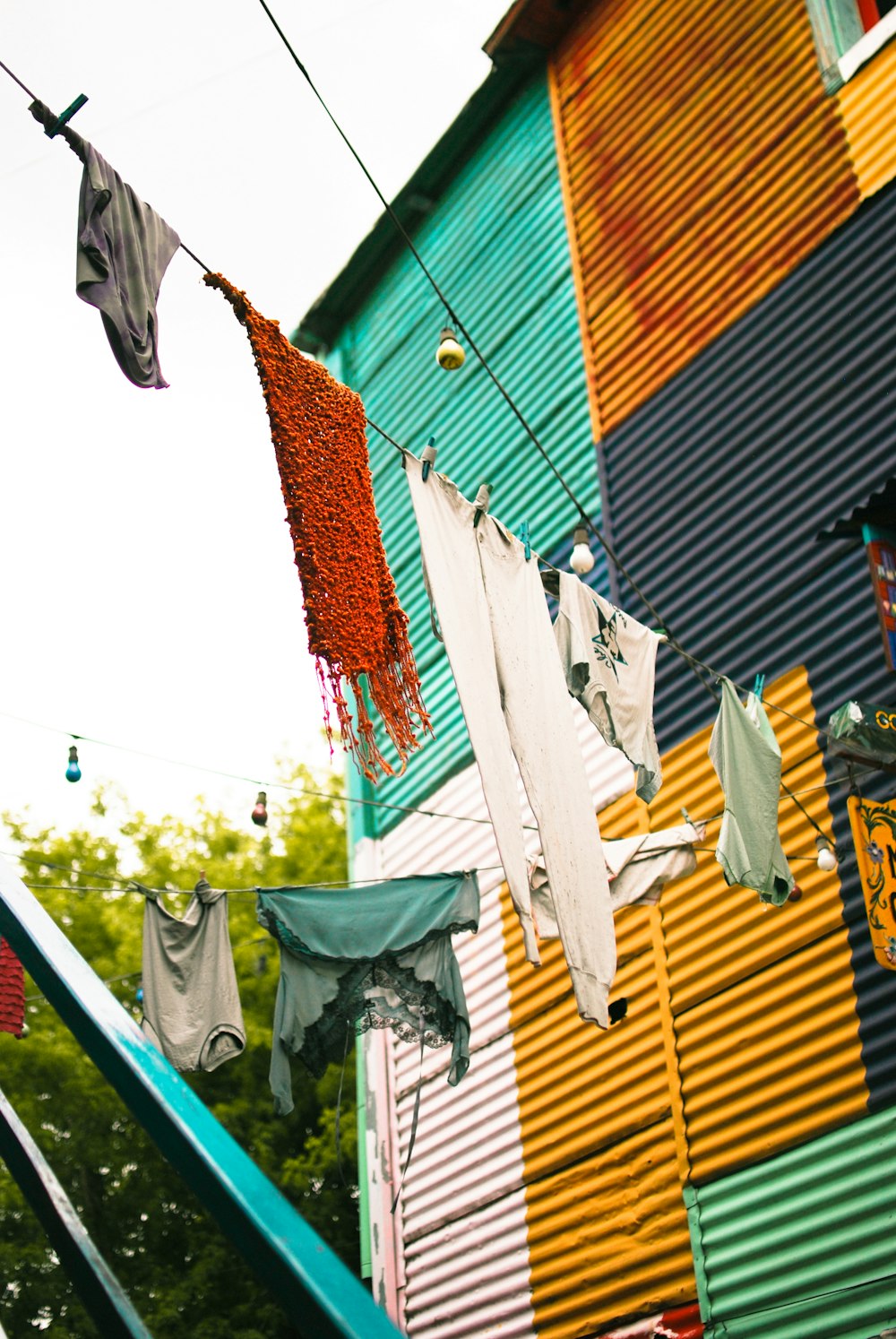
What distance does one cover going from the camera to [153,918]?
7.22 meters

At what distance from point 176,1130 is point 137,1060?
0.10m

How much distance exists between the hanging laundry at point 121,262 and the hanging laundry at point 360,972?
306 cm

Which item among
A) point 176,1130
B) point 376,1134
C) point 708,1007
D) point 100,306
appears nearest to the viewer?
point 176,1130

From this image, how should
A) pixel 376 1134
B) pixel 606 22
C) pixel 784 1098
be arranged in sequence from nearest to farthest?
pixel 784 1098 < pixel 376 1134 < pixel 606 22

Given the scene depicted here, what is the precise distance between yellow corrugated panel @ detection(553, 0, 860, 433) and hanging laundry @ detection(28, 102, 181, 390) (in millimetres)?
4462

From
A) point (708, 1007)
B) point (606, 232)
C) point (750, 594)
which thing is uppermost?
point (606, 232)

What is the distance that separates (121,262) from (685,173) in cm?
543


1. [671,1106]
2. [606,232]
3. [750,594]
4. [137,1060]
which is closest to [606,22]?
[606,232]

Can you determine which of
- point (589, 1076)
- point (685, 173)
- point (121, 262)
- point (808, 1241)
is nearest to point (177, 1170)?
point (121, 262)

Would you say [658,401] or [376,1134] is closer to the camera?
[658,401]

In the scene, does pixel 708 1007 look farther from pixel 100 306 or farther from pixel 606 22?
pixel 606 22

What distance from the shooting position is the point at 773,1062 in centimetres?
623

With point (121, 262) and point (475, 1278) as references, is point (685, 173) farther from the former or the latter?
point (475, 1278)

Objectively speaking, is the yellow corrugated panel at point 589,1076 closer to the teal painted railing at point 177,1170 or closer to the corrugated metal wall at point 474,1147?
the corrugated metal wall at point 474,1147
